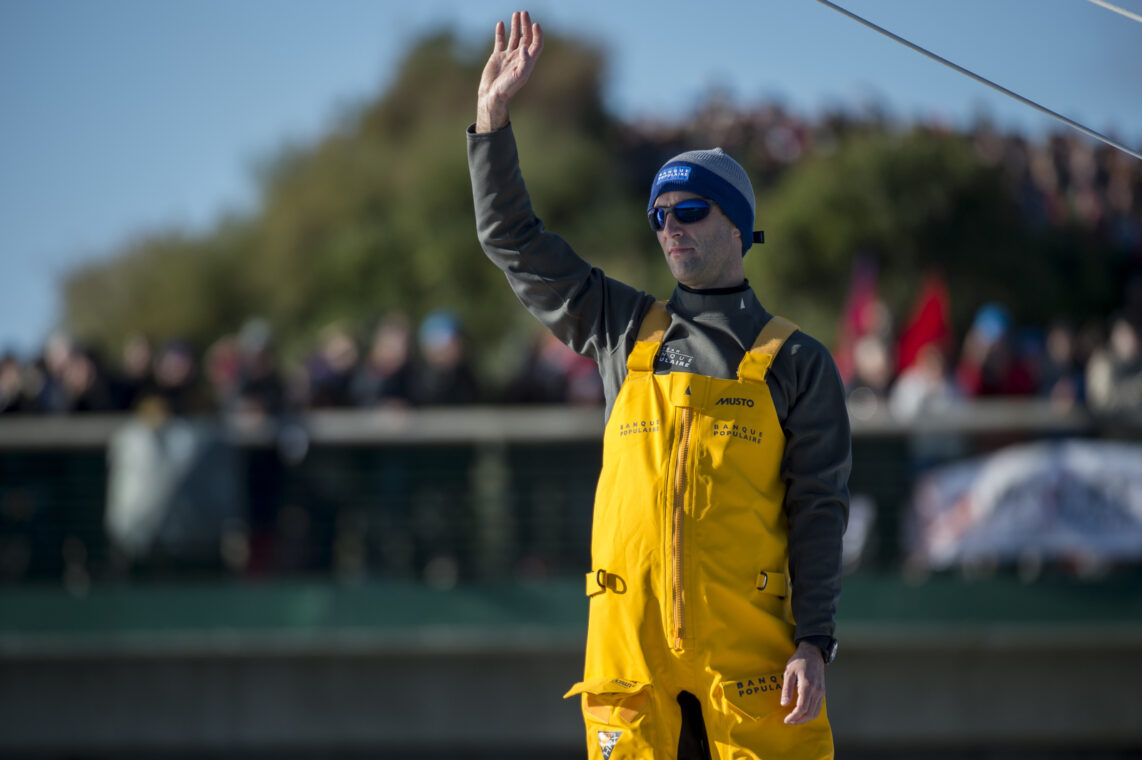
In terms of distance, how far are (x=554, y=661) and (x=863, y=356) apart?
2.93 metres

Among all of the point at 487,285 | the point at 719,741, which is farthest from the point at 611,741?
the point at 487,285

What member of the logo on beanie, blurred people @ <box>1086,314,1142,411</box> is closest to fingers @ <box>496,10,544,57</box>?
the logo on beanie

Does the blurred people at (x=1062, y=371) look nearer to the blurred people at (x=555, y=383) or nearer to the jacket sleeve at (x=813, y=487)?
the blurred people at (x=555, y=383)

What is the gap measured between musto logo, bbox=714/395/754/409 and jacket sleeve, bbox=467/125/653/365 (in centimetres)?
32

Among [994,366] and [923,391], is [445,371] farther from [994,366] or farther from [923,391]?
[994,366]

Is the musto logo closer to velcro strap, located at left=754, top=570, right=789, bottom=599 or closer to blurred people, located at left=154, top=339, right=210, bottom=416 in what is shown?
velcro strap, located at left=754, top=570, right=789, bottom=599

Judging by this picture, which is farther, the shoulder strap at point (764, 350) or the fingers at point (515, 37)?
the fingers at point (515, 37)

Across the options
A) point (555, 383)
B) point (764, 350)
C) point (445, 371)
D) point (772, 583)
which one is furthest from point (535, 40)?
point (555, 383)

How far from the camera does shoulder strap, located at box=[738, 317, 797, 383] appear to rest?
315 centimetres

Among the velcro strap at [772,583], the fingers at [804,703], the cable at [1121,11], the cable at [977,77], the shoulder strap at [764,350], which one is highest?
the cable at [1121,11]

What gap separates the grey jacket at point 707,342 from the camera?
3.16 metres

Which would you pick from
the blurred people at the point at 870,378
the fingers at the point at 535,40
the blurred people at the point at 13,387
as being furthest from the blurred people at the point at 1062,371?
the blurred people at the point at 13,387

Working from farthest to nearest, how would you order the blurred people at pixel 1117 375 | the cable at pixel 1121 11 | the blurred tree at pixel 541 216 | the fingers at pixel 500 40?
the blurred tree at pixel 541 216 < the blurred people at pixel 1117 375 < the fingers at pixel 500 40 < the cable at pixel 1121 11

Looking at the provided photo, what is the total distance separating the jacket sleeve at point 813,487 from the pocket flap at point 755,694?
0.12 m
